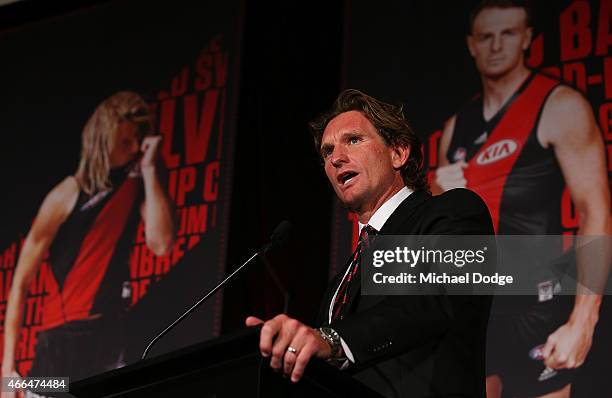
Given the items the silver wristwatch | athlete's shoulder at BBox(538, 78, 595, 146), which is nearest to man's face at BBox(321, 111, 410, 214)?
the silver wristwatch

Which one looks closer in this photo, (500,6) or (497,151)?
(497,151)

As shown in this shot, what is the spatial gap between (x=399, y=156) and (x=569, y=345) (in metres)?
1.12

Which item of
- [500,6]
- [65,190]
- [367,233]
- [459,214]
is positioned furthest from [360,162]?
[65,190]

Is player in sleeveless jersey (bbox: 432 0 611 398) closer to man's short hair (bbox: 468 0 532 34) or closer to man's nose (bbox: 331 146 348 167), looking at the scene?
man's short hair (bbox: 468 0 532 34)

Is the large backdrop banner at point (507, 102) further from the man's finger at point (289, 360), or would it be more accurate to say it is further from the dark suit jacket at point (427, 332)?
the man's finger at point (289, 360)

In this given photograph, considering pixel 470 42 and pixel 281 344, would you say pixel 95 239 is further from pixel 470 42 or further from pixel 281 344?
pixel 281 344

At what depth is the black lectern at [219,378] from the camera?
4.49ft

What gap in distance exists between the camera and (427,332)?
1.62 m

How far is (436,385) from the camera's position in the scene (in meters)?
1.65

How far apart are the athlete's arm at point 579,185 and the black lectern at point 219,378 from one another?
1.84m

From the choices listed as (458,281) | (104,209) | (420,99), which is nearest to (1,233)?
(104,209)

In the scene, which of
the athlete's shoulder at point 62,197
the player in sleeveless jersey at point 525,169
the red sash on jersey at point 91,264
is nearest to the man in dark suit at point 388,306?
the player in sleeveless jersey at point 525,169

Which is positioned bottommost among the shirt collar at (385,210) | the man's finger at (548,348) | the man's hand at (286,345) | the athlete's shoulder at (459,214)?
the man's hand at (286,345)

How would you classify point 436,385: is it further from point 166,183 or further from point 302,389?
point 166,183
